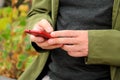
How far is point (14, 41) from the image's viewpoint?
2680mm

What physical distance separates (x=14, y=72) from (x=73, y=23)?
1.25 m

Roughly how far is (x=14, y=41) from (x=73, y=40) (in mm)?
1383

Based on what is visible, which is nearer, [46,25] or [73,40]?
[73,40]

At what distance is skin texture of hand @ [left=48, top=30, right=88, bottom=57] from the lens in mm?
1369

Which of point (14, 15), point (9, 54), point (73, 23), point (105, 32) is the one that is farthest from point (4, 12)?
point (105, 32)

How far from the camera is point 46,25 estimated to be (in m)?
1.53

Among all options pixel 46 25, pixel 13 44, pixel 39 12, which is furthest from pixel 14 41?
pixel 46 25

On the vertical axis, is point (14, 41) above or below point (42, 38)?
below

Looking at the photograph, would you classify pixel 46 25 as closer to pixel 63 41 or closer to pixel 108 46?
pixel 63 41

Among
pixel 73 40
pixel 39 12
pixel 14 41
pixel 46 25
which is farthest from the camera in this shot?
pixel 14 41

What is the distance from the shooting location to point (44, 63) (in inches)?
67.1

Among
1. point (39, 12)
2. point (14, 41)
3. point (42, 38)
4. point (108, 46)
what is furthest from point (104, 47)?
point (14, 41)

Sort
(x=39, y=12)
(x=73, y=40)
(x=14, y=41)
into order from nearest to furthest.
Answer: (x=73, y=40) < (x=39, y=12) < (x=14, y=41)

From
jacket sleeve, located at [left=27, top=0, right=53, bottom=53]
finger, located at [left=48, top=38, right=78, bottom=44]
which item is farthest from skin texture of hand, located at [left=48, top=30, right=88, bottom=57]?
jacket sleeve, located at [left=27, top=0, right=53, bottom=53]
